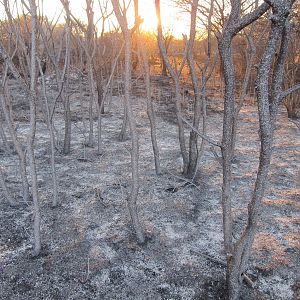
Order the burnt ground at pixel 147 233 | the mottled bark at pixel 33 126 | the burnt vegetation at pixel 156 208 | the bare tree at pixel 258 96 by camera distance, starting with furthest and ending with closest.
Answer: the burnt ground at pixel 147 233, the mottled bark at pixel 33 126, the burnt vegetation at pixel 156 208, the bare tree at pixel 258 96

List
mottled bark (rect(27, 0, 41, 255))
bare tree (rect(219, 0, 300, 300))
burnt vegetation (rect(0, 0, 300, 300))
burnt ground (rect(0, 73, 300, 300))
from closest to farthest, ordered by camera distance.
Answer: bare tree (rect(219, 0, 300, 300)) < burnt vegetation (rect(0, 0, 300, 300)) < mottled bark (rect(27, 0, 41, 255)) < burnt ground (rect(0, 73, 300, 300))

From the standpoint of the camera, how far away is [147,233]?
10.4ft

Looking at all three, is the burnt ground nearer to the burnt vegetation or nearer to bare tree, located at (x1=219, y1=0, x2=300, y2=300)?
the burnt vegetation

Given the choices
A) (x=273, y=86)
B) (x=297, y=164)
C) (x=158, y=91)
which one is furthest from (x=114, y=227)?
(x=158, y=91)

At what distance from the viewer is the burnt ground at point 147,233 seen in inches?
97.6

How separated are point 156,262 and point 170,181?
70.1 inches

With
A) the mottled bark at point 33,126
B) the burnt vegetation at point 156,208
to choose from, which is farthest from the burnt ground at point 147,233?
the mottled bark at point 33,126

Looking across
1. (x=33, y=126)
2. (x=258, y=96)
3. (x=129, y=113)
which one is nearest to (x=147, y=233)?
(x=129, y=113)

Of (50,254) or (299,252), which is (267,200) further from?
(50,254)

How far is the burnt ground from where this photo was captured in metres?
2.48

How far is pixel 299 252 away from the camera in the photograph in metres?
2.85

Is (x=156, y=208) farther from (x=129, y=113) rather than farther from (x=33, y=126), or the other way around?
(x=33, y=126)

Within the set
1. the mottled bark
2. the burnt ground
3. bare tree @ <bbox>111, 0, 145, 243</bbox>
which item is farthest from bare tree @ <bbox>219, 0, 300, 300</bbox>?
the mottled bark

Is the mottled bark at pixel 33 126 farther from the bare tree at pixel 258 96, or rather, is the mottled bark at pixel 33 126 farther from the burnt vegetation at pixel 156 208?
the bare tree at pixel 258 96
